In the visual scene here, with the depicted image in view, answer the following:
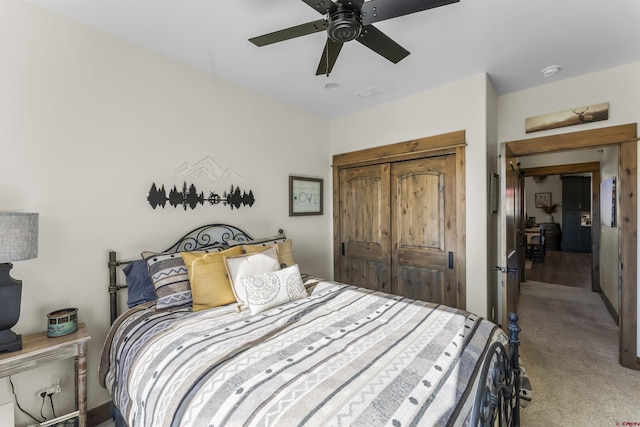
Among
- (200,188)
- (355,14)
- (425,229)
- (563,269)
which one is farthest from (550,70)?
(563,269)

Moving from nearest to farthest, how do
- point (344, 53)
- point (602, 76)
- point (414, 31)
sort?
1. point (414, 31)
2. point (344, 53)
3. point (602, 76)

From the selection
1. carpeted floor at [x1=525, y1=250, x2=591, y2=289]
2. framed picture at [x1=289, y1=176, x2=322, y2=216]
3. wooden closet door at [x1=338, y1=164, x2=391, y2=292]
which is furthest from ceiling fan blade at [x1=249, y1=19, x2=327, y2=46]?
carpeted floor at [x1=525, y1=250, x2=591, y2=289]

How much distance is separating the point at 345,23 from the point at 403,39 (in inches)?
43.2

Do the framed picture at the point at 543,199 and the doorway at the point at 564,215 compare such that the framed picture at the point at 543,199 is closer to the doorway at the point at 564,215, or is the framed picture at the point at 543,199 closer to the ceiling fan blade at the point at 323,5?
the doorway at the point at 564,215

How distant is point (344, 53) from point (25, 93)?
221 cm

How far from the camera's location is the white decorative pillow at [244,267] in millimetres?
1898

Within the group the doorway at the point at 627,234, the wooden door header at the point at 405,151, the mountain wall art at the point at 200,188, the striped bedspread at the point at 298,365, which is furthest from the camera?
the wooden door header at the point at 405,151

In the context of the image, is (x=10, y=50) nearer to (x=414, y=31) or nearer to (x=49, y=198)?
(x=49, y=198)

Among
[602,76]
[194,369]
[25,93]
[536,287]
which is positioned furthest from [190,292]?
[536,287]

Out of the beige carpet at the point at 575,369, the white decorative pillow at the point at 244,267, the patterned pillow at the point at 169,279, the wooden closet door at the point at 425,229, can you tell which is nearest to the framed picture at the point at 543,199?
the beige carpet at the point at 575,369

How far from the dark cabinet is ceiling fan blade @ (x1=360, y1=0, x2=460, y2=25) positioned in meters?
10.0

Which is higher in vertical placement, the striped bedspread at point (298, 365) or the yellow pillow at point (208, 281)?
the yellow pillow at point (208, 281)

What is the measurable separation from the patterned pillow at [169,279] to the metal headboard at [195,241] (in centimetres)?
27

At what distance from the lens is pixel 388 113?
3.44 m
